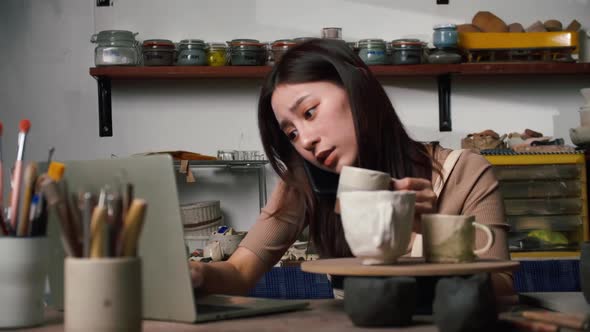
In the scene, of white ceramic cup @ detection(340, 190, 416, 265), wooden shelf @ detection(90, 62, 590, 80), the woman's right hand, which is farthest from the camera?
wooden shelf @ detection(90, 62, 590, 80)

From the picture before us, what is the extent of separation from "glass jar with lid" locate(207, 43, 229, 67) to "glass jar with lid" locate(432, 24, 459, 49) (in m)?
0.91

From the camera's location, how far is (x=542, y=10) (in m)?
3.91

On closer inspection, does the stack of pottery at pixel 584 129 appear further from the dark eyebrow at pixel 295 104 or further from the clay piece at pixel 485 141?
the dark eyebrow at pixel 295 104

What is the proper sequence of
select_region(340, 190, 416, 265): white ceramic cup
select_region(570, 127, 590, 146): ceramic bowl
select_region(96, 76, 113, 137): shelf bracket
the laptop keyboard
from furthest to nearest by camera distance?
select_region(96, 76, 113, 137): shelf bracket
select_region(570, 127, 590, 146): ceramic bowl
the laptop keyboard
select_region(340, 190, 416, 265): white ceramic cup

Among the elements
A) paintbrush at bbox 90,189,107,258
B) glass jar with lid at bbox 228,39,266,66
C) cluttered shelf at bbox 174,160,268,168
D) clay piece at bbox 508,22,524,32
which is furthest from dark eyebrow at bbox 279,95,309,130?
clay piece at bbox 508,22,524,32

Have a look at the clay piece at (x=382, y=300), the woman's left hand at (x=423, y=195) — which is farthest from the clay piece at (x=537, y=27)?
the clay piece at (x=382, y=300)

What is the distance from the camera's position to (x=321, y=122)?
150 cm

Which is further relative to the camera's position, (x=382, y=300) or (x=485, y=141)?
(x=485, y=141)

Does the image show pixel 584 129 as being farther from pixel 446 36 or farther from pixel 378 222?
pixel 378 222

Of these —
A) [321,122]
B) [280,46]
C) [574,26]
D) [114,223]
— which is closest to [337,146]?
[321,122]

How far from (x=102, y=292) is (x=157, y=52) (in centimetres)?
293

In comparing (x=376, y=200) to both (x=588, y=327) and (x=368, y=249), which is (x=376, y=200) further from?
(x=588, y=327)

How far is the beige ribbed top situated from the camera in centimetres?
143

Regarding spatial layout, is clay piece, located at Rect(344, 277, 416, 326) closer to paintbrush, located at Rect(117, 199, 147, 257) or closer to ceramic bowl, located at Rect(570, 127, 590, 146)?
paintbrush, located at Rect(117, 199, 147, 257)
